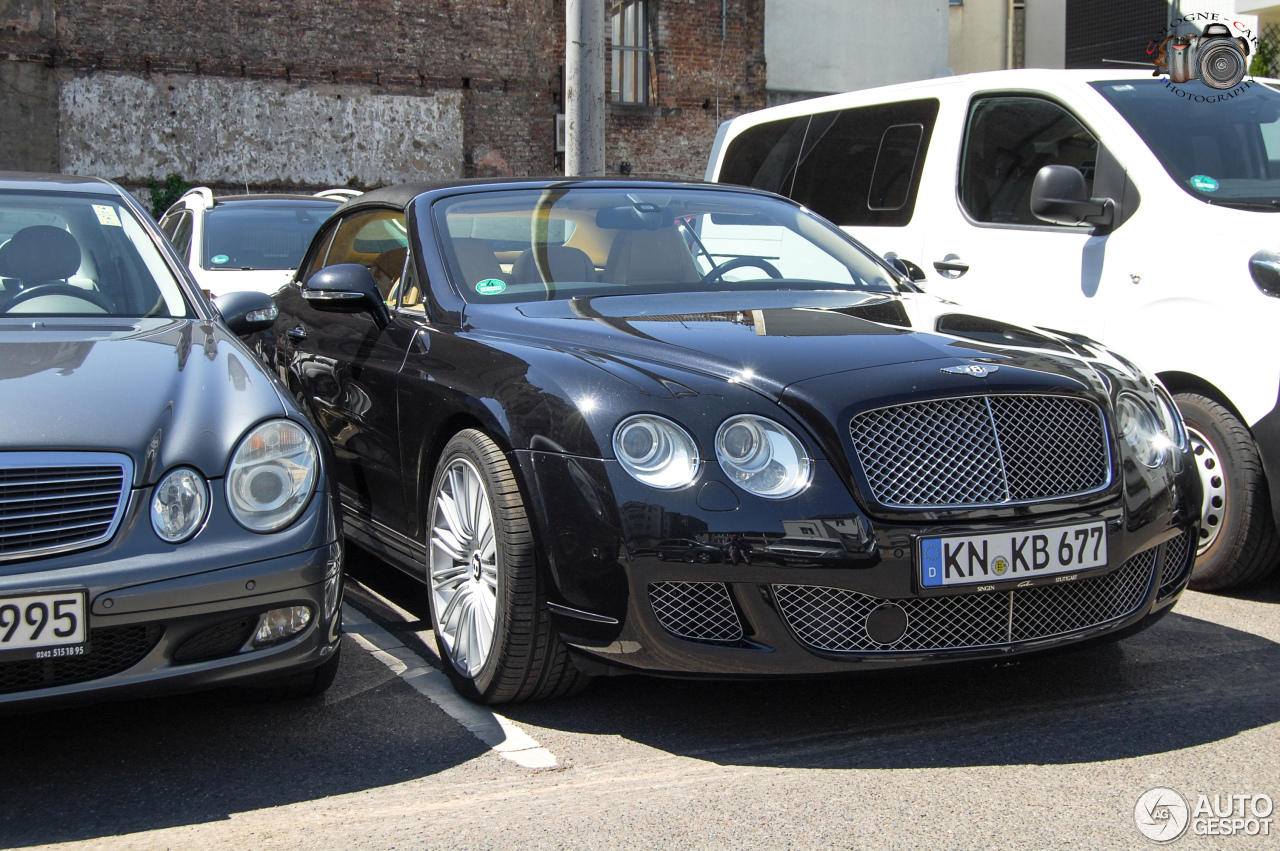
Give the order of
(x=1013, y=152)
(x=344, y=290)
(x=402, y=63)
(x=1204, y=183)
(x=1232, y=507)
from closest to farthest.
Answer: (x=344, y=290), (x=1232, y=507), (x=1204, y=183), (x=1013, y=152), (x=402, y=63)

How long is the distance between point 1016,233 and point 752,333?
238 cm

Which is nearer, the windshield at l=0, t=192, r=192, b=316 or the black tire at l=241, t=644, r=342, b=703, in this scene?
the black tire at l=241, t=644, r=342, b=703

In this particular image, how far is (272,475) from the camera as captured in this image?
3.18m

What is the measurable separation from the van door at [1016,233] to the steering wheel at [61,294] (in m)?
3.20

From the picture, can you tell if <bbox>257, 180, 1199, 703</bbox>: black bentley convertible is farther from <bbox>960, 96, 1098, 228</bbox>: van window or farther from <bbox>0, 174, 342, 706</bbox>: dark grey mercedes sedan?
<bbox>960, 96, 1098, 228</bbox>: van window

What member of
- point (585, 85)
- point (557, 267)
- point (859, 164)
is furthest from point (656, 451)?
point (585, 85)

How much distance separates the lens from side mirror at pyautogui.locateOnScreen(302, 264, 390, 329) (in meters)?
4.24

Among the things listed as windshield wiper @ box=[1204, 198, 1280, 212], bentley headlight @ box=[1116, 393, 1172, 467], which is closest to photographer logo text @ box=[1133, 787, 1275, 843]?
bentley headlight @ box=[1116, 393, 1172, 467]

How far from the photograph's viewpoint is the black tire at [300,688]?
11.5 feet

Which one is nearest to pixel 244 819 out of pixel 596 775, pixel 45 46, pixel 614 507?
pixel 596 775

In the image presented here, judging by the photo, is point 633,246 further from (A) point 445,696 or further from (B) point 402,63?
(B) point 402,63

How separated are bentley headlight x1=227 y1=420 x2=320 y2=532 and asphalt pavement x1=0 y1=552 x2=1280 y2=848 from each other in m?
0.61

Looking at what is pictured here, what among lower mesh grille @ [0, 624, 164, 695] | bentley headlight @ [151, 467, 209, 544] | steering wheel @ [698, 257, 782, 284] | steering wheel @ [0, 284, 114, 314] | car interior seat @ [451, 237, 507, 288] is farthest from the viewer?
steering wheel @ [698, 257, 782, 284]

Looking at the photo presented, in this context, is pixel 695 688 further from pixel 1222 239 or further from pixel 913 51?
pixel 913 51
